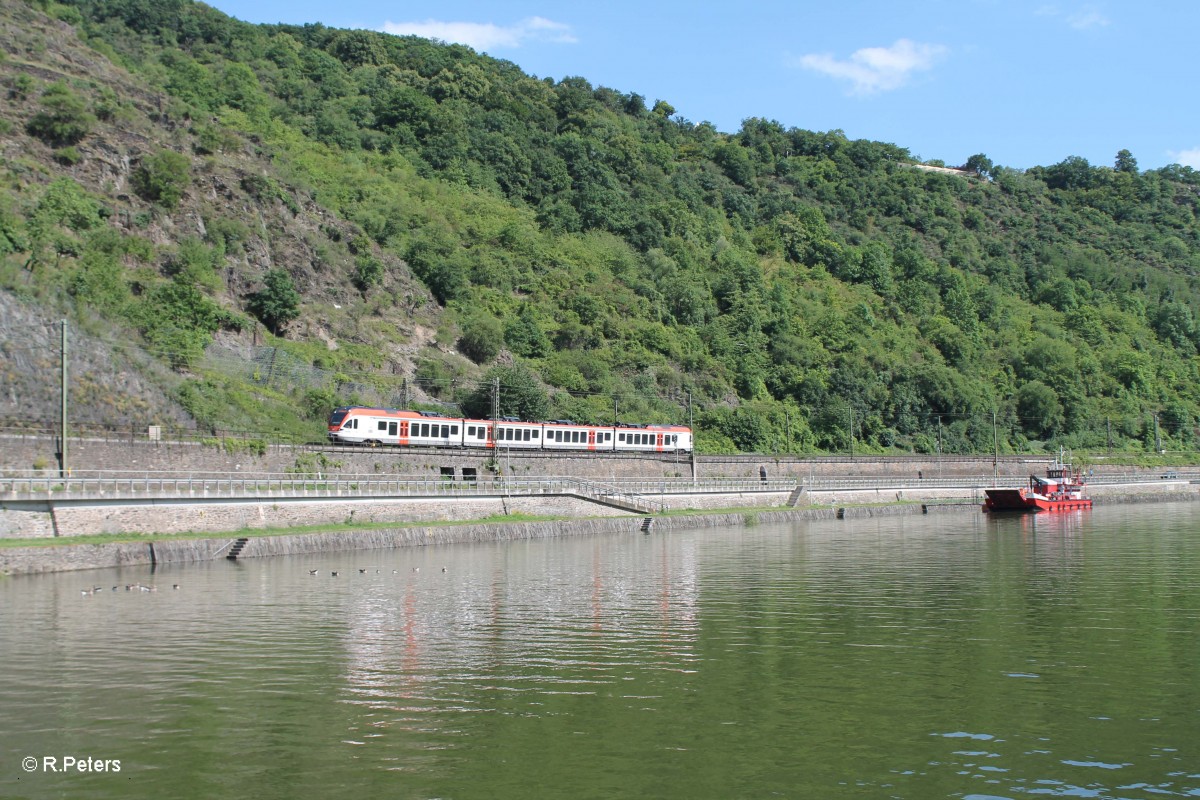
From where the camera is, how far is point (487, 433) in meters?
65.1

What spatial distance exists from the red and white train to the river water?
27.3m

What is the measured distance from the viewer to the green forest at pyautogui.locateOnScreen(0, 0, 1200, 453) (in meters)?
72.0

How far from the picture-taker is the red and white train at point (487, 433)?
59500mm

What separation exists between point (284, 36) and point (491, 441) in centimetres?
10400

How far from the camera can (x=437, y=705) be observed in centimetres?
1609

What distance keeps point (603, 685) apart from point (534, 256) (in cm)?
9578

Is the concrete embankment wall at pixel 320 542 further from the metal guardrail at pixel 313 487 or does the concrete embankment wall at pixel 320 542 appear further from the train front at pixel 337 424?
the train front at pixel 337 424

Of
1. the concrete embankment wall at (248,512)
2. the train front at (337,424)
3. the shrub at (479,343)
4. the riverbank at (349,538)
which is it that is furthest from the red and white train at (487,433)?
the shrub at (479,343)

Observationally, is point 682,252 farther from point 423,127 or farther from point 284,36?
point 284,36

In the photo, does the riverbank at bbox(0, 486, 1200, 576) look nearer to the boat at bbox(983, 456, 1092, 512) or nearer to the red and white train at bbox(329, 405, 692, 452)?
the boat at bbox(983, 456, 1092, 512)

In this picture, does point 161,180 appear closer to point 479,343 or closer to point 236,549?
point 479,343

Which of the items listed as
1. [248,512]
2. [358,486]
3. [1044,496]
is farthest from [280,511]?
[1044,496]

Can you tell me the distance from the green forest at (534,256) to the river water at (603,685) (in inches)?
1291

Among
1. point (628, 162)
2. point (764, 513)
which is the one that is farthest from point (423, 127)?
point (764, 513)
